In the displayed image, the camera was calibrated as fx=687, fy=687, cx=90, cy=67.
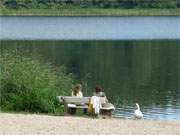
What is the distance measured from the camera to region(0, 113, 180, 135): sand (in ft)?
38.0

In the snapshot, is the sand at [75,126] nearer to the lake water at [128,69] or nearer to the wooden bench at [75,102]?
the wooden bench at [75,102]

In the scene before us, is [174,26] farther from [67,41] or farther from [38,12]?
[67,41]

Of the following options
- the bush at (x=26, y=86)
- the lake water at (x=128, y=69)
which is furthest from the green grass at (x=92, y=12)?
the bush at (x=26, y=86)

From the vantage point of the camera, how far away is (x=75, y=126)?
12.1m

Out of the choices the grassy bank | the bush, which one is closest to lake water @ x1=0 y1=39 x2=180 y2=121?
the bush

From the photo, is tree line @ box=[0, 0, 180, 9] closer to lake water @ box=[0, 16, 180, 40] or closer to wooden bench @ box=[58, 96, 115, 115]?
lake water @ box=[0, 16, 180, 40]

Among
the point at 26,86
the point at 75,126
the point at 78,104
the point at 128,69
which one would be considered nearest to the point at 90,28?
the point at 128,69

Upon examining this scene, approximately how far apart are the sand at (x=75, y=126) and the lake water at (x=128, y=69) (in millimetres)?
4608

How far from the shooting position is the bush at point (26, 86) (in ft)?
50.6

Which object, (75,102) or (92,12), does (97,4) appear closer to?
(92,12)

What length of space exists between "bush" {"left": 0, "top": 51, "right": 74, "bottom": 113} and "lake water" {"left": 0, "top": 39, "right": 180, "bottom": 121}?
2021 millimetres

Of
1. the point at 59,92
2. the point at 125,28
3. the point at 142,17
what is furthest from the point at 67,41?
the point at 142,17

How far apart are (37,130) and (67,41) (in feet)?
116

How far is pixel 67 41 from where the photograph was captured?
4697 cm
